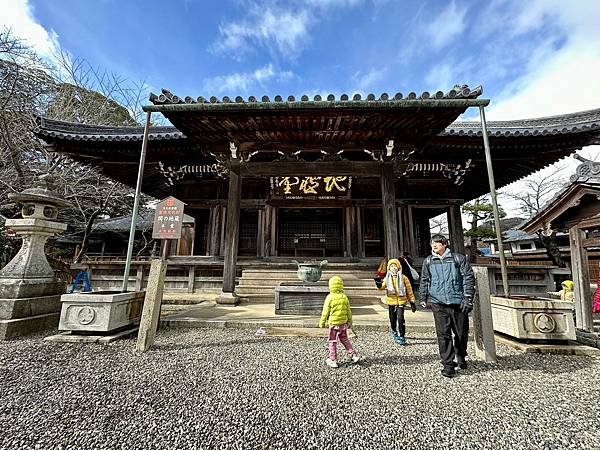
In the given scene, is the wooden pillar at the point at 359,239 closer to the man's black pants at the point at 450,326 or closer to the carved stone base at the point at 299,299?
the carved stone base at the point at 299,299

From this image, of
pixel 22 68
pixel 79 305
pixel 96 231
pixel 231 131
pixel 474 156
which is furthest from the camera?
pixel 96 231

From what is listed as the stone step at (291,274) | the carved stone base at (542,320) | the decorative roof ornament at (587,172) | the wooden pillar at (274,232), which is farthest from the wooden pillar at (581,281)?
the wooden pillar at (274,232)

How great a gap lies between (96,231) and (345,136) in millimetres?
23632

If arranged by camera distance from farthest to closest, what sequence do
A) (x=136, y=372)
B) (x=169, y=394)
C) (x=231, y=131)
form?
(x=231, y=131)
(x=136, y=372)
(x=169, y=394)

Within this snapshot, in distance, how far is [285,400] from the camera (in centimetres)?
247

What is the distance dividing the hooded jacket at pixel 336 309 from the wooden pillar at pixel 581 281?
15.4 ft

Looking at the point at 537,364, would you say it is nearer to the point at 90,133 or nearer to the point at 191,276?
the point at 191,276

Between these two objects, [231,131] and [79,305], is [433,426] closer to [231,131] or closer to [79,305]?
[79,305]

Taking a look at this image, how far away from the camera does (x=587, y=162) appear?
15.5 feet

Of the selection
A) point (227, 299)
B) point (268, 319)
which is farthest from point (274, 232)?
point (268, 319)

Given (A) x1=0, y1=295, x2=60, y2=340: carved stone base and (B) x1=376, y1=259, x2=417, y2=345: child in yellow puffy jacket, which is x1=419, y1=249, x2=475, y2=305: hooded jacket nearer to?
(B) x1=376, y1=259, x2=417, y2=345: child in yellow puffy jacket

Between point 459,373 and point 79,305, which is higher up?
point 79,305

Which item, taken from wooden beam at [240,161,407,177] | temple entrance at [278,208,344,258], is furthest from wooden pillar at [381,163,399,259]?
temple entrance at [278,208,344,258]

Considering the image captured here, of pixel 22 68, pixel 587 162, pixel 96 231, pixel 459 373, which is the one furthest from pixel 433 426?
pixel 96 231
